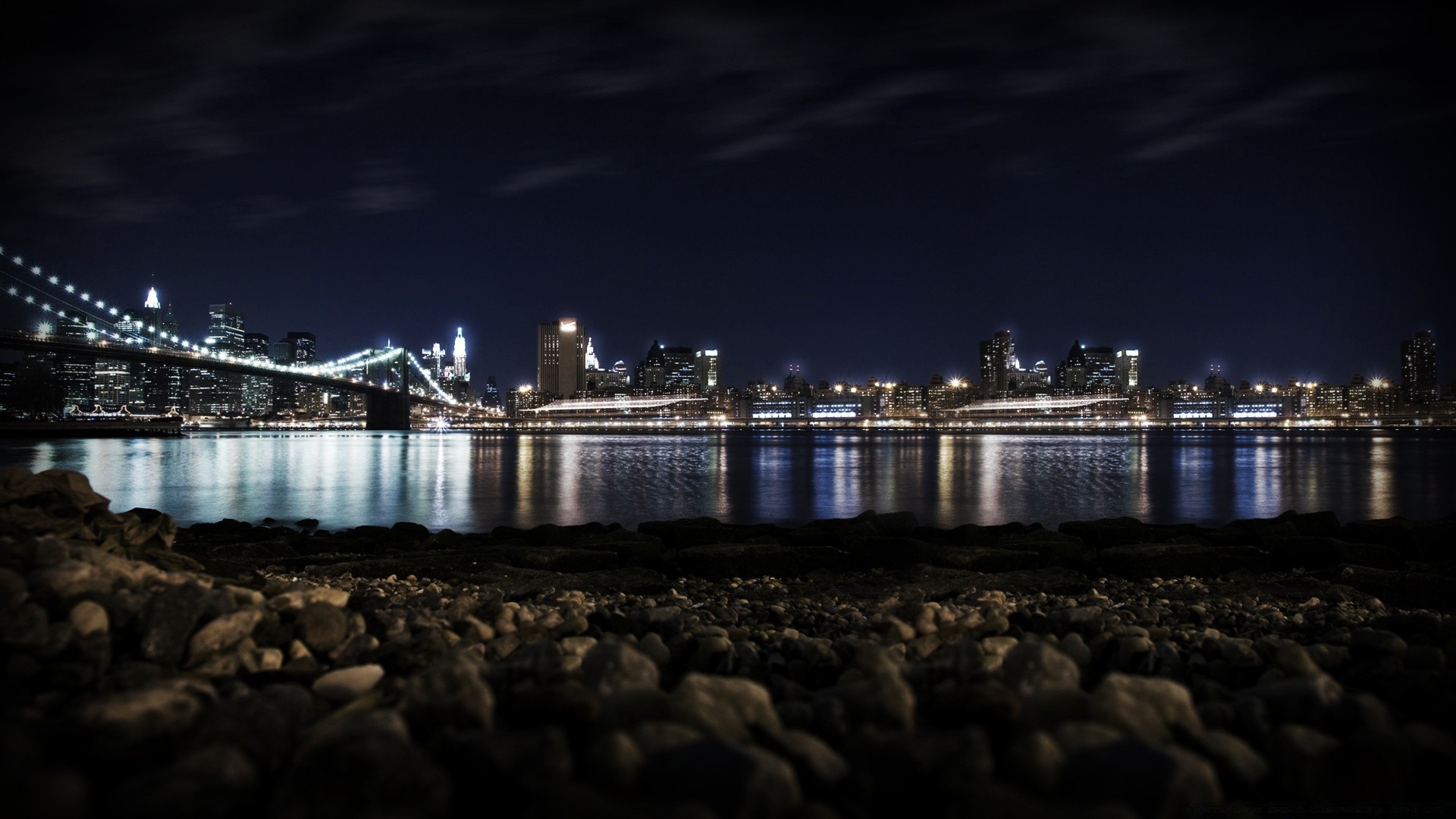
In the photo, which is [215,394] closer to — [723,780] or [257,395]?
[257,395]

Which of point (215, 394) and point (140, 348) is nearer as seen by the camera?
point (140, 348)

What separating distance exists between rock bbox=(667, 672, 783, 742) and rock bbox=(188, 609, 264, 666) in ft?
6.76

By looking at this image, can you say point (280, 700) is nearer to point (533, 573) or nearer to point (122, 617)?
point (122, 617)

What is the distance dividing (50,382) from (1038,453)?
105032 millimetres

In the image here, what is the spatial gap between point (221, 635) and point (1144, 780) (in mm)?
3438

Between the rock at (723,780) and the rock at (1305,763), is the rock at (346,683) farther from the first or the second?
the rock at (1305,763)

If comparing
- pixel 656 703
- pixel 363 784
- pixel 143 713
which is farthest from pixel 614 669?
pixel 143 713

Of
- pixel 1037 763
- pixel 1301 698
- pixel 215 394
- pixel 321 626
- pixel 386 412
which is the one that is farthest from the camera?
pixel 215 394

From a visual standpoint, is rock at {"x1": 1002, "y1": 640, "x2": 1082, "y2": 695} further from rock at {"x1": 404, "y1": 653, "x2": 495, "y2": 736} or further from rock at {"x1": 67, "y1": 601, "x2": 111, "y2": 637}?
rock at {"x1": 67, "y1": 601, "x2": 111, "y2": 637}

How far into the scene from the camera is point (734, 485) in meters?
31.4

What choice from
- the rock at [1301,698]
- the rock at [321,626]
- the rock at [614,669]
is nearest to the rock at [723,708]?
the rock at [614,669]

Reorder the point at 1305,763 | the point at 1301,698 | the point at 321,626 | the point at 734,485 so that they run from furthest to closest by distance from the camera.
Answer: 1. the point at 734,485
2. the point at 321,626
3. the point at 1301,698
4. the point at 1305,763

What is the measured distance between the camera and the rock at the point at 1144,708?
262 centimetres

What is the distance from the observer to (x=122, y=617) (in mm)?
3484
